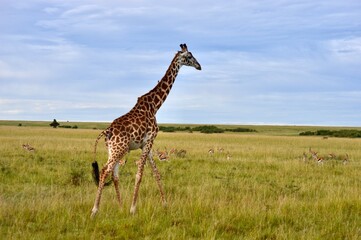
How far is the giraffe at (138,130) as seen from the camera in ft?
29.2

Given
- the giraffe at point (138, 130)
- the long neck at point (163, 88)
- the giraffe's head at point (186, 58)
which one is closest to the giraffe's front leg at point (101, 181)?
the giraffe at point (138, 130)

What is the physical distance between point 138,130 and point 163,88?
1765 millimetres

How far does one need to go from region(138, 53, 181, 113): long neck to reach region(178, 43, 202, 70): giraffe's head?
0.41 ft

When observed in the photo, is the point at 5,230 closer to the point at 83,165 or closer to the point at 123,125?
the point at 123,125

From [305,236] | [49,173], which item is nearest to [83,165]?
[49,173]

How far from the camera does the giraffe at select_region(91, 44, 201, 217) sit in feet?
29.2

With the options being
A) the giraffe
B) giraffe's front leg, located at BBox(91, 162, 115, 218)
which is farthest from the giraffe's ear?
giraffe's front leg, located at BBox(91, 162, 115, 218)

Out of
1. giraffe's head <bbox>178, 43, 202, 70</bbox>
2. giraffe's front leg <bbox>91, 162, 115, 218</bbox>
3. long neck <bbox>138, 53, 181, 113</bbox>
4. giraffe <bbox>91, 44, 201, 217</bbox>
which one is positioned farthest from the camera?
giraffe's head <bbox>178, 43, 202, 70</bbox>

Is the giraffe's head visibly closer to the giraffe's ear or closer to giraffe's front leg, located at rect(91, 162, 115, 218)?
the giraffe's ear

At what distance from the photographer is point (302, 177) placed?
18.1 metres

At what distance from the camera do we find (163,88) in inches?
417

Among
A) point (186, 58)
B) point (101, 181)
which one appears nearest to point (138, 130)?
point (101, 181)

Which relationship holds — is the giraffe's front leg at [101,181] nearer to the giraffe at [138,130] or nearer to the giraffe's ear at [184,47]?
the giraffe at [138,130]

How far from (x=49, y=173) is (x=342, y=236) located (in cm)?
1151
